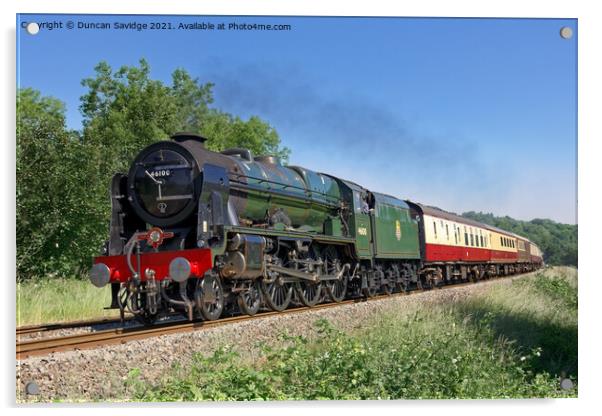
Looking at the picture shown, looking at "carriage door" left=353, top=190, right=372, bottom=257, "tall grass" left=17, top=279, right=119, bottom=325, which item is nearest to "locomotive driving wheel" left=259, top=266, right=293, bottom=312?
"carriage door" left=353, top=190, right=372, bottom=257

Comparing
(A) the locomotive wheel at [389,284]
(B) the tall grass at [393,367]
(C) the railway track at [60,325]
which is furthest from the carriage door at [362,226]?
(C) the railway track at [60,325]

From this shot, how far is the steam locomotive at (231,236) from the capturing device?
10.5m

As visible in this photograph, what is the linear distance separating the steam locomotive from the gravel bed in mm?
1193

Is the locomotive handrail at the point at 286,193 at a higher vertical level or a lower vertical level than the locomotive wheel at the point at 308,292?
higher

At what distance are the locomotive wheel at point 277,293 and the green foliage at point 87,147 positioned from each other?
13.0ft

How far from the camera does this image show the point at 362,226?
653 inches

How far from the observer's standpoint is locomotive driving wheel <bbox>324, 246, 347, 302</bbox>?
49.2 ft

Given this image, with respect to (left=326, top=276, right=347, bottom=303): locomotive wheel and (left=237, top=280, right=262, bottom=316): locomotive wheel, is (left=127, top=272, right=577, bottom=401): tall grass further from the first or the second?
(left=326, top=276, right=347, bottom=303): locomotive wheel

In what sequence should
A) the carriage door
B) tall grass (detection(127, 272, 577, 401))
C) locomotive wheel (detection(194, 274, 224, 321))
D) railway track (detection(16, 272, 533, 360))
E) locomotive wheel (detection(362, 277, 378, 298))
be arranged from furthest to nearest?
locomotive wheel (detection(362, 277, 378, 298))
the carriage door
locomotive wheel (detection(194, 274, 224, 321))
railway track (detection(16, 272, 533, 360))
tall grass (detection(127, 272, 577, 401))

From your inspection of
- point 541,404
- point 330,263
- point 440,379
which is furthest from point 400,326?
point 330,263

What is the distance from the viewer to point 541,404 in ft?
25.4

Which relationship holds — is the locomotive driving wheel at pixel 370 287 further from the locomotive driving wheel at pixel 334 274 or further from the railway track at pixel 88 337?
the railway track at pixel 88 337
